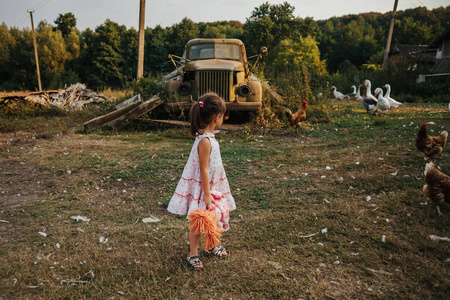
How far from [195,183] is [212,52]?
7.04 m

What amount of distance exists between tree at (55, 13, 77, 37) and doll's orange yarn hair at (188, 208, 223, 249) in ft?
185

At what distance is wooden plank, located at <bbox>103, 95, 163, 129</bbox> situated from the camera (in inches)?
300

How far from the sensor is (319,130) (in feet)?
24.9

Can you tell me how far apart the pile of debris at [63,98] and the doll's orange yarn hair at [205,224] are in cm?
1045

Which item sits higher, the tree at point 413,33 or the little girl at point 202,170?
the tree at point 413,33

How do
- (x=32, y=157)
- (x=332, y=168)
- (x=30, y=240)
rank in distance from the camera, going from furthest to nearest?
(x=32, y=157) → (x=332, y=168) → (x=30, y=240)

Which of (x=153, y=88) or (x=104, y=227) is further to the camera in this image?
(x=153, y=88)

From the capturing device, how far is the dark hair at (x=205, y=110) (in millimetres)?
2211

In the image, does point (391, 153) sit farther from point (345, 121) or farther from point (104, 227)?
point (104, 227)

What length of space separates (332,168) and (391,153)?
126 centimetres

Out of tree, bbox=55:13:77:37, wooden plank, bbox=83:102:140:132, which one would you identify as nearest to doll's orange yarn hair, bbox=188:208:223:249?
wooden plank, bbox=83:102:140:132

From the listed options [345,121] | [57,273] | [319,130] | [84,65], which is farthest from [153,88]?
[84,65]

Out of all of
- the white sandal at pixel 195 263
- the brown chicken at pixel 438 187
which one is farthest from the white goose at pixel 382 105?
the white sandal at pixel 195 263

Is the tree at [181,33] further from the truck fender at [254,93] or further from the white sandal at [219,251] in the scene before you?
the white sandal at [219,251]
